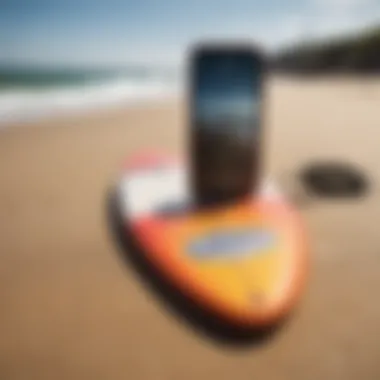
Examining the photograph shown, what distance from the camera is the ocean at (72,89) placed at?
81 centimetres

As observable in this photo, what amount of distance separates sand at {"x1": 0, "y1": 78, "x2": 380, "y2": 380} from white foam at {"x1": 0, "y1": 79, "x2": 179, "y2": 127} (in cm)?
3

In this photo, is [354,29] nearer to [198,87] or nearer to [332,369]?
[198,87]

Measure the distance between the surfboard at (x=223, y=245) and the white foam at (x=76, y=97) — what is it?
0.18 metres

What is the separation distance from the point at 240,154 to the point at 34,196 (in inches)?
12.0

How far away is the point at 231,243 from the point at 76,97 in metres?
0.53

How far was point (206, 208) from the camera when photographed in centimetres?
68

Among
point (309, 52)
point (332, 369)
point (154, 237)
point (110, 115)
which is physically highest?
point (309, 52)

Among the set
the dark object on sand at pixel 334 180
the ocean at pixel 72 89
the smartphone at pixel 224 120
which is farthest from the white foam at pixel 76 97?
the dark object on sand at pixel 334 180

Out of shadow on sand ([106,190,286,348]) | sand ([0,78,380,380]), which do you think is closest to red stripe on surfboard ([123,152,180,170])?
sand ([0,78,380,380])

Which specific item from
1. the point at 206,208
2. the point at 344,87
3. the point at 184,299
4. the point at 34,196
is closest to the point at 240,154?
the point at 206,208

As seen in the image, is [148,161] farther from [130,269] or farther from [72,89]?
[72,89]

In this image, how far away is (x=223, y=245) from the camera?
2.10ft

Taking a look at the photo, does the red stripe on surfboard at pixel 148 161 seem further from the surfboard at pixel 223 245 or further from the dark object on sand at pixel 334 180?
the dark object on sand at pixel 334 180

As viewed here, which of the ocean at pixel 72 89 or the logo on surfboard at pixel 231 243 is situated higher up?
the ocean at pixel 72 89
